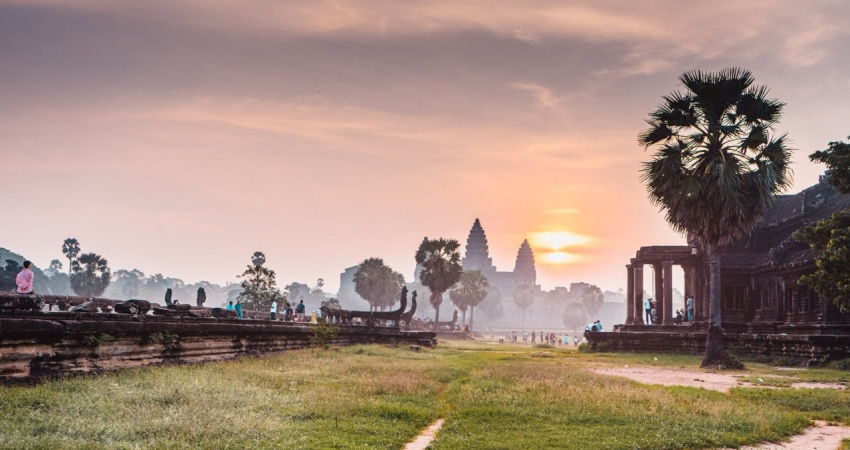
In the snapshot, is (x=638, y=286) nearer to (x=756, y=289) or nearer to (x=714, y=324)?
(x=756, y=289)

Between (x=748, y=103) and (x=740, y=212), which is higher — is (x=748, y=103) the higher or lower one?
the higher one

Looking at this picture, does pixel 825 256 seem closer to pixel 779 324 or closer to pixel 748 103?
pixel 748 103

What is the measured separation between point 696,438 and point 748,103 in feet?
56.6

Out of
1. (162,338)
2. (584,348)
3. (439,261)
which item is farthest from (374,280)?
(162,338)

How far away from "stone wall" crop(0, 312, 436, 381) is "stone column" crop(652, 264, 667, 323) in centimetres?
2475

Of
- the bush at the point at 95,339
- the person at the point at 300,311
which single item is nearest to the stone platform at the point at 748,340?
the person at the point at 300,311

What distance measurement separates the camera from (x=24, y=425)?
7.30m

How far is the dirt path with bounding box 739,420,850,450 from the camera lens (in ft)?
29.3

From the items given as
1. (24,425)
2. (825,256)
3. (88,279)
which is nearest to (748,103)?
(825,256)

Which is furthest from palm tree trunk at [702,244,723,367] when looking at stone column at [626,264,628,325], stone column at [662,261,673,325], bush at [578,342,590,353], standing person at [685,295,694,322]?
stone column at [626,264,628,325]

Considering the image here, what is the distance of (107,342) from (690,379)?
1410 cm

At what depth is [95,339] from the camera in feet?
38.6

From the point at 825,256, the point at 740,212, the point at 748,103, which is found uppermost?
the point at 748,103

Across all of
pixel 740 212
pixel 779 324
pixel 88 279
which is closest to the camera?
pixel 740 212
